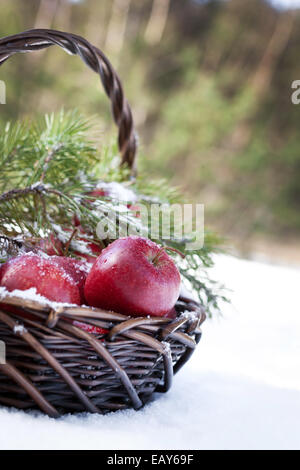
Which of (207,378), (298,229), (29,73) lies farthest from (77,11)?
(207,378)

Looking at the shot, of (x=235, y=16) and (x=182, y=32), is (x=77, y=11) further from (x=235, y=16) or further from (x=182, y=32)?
(x=235, y=16)

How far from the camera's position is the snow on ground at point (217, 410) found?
0.31 m

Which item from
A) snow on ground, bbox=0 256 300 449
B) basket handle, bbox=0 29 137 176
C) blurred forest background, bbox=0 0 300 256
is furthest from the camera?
blurred forest background, bbox=0 0 300 256

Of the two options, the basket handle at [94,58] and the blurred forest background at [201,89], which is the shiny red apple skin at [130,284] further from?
the blurred forest background at [201,89]

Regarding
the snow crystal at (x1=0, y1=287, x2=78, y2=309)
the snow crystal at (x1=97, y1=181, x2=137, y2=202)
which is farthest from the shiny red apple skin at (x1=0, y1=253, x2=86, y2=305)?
the snow crystal at (x1=97, y1=181, x2=137, y2=202)

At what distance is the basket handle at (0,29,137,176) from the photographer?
0.48m

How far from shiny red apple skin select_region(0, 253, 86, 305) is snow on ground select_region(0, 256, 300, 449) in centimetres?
9

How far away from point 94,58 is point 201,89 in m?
3.37

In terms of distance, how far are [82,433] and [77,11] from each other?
4617 mm

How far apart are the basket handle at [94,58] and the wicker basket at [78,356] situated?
29 cm

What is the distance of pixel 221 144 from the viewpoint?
4.40 metres

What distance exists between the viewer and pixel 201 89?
12.3 feet

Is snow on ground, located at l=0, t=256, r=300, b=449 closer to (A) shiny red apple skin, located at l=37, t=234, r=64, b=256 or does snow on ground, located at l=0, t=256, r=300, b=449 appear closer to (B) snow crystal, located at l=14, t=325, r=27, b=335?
(B) snow crystal, located at l=14, t=325, r=27, b=335

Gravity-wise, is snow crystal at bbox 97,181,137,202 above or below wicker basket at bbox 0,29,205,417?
above
